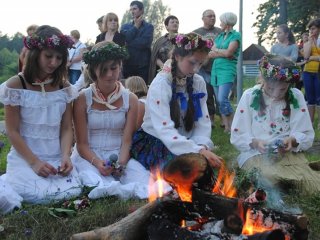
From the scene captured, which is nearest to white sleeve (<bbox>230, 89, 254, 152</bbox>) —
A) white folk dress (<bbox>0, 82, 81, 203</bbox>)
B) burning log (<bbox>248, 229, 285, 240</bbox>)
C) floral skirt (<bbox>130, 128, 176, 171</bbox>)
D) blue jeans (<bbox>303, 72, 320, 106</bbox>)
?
floral skirt (<bbox>130, 128, 176, 171</bbox>)

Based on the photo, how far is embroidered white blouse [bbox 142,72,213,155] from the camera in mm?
4125

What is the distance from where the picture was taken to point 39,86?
15.4ft

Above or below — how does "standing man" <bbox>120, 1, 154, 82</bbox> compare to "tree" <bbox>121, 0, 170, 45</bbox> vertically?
below

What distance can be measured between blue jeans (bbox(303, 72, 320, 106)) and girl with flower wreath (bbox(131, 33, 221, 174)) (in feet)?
15.3

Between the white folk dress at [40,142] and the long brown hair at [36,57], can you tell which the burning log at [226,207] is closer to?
the white folk dress at [40,142]

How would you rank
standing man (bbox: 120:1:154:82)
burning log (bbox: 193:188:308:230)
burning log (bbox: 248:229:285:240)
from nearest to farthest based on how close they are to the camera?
burning log (bbox: 248:229:285:240), burning log (bbox: 193:188:308:230), standing man (bbox: 120:1:154:82)

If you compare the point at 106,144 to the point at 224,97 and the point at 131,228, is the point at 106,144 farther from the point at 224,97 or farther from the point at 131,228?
the point at 224,97

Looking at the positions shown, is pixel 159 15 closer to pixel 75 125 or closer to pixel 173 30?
pixel 173 30

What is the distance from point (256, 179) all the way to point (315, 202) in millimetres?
544

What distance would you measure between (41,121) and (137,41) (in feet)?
12.8

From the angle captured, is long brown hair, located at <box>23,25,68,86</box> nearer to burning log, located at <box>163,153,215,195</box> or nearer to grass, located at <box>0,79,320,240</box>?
grass, located at <box>0,79,320,240</box>

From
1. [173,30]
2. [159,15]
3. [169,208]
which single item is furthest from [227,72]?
[159,15]

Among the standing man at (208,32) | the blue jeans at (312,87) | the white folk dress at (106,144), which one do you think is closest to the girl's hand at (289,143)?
the white folk dress at (106,144)

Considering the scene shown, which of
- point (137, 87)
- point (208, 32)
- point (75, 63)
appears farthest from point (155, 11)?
point (137, 87)
